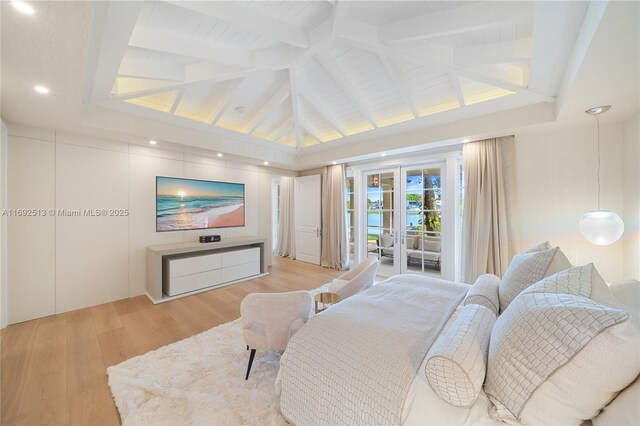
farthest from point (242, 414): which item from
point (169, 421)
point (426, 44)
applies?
point (426, 44)

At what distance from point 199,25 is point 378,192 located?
3.78 metres

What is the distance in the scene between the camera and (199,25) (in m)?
2.15

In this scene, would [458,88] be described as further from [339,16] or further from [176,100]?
[176,100]

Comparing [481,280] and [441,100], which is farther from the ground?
[441,100]

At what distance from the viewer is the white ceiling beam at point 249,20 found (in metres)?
1.76

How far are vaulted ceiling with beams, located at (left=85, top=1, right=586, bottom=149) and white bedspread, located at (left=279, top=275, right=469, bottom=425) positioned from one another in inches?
86.1

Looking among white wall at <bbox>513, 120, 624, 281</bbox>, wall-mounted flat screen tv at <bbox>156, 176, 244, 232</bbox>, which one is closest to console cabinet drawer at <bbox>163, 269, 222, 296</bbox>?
wall-mounted flat screen tv at <bbox>156, 176, 244, 232</bbox>

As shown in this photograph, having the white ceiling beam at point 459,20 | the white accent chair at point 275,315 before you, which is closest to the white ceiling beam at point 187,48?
the white ceiling beam at point 459,20

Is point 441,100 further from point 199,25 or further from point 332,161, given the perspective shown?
point 199,25

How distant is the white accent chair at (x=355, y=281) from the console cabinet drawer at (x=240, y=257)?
2271 mm

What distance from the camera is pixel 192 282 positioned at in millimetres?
3674

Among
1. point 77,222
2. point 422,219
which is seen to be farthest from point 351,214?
point 77,222

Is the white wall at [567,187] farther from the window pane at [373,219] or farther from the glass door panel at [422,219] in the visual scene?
the window pane at [373,219]

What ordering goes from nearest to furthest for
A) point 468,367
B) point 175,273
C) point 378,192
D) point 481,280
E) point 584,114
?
point 468,367 < point 481,280 < point 584,114 < point 175,273 < point 378,192
